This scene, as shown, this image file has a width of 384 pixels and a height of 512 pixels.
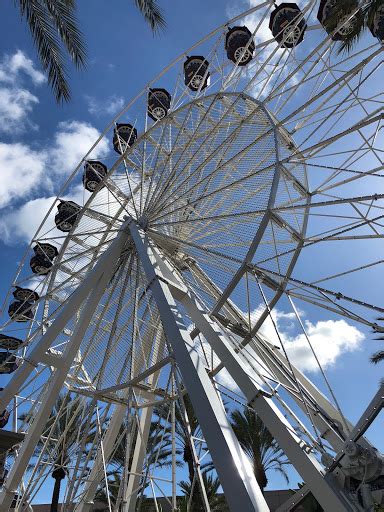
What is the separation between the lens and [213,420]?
793 centimetres

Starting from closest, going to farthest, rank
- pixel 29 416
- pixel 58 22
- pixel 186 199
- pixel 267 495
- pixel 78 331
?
pixel 58 22, pixel 78 331, pixel 186 199, pixel 29 416, pixel 267 495

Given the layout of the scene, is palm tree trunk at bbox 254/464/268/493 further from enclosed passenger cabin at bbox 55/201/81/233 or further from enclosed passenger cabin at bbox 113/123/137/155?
enclosed passenger cabin at bbox 113/123/137/155

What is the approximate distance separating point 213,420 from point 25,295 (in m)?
15.4

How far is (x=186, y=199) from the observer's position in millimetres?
15539

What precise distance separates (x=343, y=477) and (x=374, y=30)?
23.6 feet

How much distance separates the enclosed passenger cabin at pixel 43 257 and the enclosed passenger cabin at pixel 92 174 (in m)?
3.00

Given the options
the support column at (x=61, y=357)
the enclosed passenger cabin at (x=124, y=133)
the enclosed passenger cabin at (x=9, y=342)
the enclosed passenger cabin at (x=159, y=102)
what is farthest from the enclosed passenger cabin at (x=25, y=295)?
the enclosed passenger cabin at (x=159, y=102)

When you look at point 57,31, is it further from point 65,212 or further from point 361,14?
point 65,212

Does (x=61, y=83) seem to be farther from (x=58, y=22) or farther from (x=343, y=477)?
(x=343, y=477)

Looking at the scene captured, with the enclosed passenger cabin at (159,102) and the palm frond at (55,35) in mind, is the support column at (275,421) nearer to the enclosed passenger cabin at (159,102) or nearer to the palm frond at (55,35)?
the palm frond at (55,35)

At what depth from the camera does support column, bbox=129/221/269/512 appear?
Result: 6820 millimetres

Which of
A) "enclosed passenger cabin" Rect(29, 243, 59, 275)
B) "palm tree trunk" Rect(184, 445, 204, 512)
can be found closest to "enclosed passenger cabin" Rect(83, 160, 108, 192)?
"enclosed passenger cabin" Rect(29, 243, 59, 275)

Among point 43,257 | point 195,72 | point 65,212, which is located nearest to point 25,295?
point 43,257

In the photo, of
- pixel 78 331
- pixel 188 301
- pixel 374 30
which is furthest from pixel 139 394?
pixel 374 30
